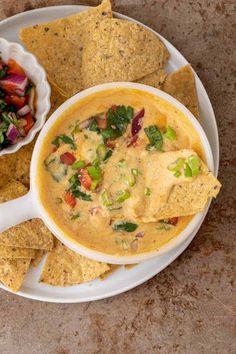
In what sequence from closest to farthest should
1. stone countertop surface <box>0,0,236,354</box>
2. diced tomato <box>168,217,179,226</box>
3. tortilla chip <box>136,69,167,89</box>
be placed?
1. diced tomato <box>168,217,179,226</box>
2. tortilla chip <box>136,69,167,89</box>
3. stone countertop surface <box>0,0,236,354</box>

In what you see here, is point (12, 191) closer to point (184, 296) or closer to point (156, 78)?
point (156, 78)

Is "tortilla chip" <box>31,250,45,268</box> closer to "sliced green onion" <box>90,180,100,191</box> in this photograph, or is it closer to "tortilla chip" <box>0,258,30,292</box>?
"tortilla chip" <box>0,258,30,292</box>

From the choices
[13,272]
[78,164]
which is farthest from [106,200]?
[13,272]

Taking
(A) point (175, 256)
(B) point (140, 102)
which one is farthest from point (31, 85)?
(A) point (175, 256)

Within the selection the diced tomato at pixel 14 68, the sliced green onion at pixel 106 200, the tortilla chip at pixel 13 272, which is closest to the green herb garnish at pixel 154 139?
the sliced green onion at pixel 106 200

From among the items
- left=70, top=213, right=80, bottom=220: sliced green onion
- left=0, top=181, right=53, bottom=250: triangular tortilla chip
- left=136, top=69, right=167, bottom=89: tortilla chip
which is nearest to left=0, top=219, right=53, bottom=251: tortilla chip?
left=0, top=181, right=53, bottom=250: triangular tortilla chip

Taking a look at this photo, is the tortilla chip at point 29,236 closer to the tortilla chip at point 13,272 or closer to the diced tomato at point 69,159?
the tortilla chip at point 13,272

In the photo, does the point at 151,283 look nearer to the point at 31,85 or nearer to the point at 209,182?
the point at 209,182
